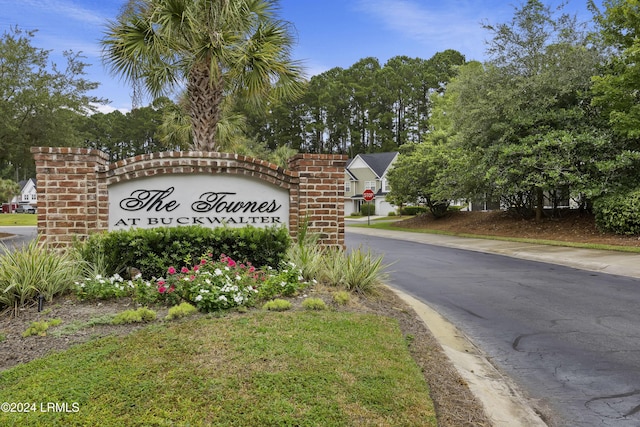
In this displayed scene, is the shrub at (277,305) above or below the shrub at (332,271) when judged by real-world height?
below

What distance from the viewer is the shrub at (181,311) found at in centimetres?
423

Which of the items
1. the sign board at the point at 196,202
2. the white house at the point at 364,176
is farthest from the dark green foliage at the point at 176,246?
the white house at the point at 364,176

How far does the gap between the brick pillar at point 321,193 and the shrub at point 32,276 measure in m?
3.71

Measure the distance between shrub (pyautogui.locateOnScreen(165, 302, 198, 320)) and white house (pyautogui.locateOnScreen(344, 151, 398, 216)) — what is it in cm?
4765

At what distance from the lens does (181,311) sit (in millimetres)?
4293

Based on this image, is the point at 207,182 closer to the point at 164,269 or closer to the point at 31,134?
the point at 164,269

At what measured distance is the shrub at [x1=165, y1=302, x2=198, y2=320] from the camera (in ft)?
13.9

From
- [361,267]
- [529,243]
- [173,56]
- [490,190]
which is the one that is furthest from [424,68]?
[361,267]

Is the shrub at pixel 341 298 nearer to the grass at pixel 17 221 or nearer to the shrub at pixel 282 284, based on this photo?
the shrub at pixel 282 284

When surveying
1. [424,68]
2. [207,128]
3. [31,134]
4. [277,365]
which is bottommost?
[277,365]

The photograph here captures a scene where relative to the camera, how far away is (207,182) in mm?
7301

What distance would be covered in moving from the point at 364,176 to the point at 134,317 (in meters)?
50.6

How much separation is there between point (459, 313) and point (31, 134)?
21.0 meters

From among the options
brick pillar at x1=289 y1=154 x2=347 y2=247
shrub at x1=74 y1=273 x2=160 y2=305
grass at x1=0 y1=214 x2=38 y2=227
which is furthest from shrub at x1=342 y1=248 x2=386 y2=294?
grass at x1=0 y1=214 x2=38 y2=227
